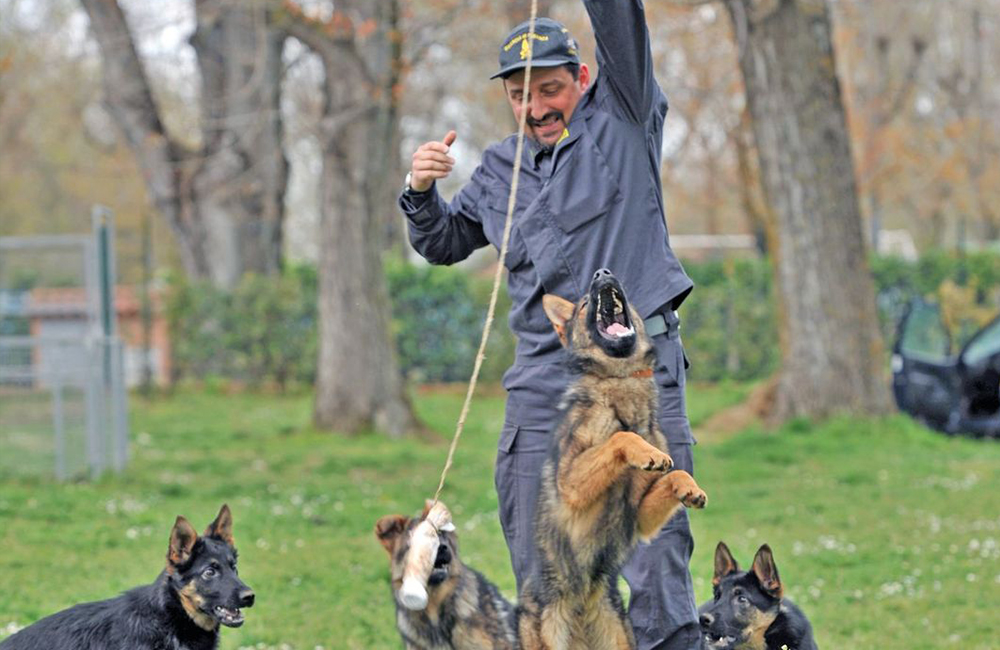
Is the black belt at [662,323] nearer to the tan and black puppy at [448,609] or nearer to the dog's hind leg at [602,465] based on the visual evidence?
the dog's hind leg at [602,465]

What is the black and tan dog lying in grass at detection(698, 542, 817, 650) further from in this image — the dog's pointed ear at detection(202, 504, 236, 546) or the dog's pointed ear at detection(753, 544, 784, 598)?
the dog's pointed ear at detection(202, 504, 236, 546)

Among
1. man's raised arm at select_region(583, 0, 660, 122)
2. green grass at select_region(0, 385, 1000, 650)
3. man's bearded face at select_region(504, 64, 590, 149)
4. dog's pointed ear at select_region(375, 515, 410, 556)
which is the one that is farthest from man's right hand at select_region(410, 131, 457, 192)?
green grass at select_region(0, 385, 1000, 650)

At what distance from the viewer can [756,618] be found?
19.0 feet

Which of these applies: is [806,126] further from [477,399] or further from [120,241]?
[120,241]

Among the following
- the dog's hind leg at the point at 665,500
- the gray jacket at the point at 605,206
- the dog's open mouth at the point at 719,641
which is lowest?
the dog's open mouth at the point at 719,641

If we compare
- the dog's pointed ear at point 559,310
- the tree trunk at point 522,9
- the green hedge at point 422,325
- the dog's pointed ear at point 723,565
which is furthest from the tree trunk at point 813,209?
the dog's pointed ear at point 559,310

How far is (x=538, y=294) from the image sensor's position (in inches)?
202

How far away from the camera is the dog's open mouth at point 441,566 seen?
5.52m

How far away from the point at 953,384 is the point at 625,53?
42.3ft

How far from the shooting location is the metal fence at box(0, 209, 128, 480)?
505 inches

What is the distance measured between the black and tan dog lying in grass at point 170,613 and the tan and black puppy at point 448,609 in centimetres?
71

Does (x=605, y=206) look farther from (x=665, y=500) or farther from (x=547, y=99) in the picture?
(x=665, y=500)

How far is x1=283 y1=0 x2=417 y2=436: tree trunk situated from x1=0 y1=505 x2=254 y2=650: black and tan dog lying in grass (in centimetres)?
1038

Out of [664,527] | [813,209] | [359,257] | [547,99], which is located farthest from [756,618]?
[359,257]
